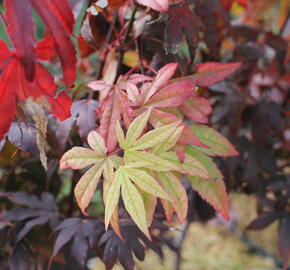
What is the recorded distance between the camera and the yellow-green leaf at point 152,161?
1.72 feet

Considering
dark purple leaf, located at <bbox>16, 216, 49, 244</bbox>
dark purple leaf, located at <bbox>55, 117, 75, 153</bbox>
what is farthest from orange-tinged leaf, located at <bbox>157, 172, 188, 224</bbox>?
dark purple leaf, located at <bbox>16, 216, 49, 244</bbox>

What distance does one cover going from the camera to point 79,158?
58 cm

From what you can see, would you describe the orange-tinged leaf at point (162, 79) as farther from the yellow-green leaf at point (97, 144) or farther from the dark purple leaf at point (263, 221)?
the dark purple leaf at point (263, 221)

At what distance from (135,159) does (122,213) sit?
0.23 metres

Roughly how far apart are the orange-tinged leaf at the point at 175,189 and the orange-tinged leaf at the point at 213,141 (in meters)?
0.10

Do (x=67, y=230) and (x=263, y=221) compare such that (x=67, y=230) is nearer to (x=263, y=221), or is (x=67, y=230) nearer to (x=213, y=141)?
(x=213, y=141)

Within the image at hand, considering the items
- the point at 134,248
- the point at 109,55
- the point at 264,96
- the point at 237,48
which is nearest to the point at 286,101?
the point at 264,96

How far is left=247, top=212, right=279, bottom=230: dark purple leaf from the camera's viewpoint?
1.09 m

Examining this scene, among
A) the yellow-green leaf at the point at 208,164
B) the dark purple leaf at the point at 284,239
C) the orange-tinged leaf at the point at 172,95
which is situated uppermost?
the orange-tinged leaf at the point at 172,95

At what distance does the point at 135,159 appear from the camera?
0.54 meters

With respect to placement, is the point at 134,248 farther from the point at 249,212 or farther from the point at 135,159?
the point at 249,212

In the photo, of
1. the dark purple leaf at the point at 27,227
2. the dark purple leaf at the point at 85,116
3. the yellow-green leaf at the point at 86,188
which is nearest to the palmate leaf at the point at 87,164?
the yellow-green leaf at the point at 86,188

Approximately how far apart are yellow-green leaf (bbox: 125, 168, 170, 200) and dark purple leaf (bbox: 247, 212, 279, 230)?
64 cm

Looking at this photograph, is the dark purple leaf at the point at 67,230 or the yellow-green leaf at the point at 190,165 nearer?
the yellow-green leaf at the point at 190,165
